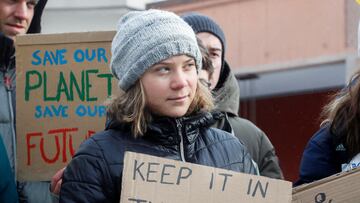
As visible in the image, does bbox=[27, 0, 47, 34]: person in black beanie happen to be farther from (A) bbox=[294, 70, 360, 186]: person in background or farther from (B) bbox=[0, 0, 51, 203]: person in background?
(A) bbox=[294, 70, 360, 186]: person in background

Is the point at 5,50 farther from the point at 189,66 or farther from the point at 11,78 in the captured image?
the point at 189,66

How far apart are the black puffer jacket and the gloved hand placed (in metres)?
0.78

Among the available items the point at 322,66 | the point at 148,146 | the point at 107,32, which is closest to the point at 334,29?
the point at 322,66

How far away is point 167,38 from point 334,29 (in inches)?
274

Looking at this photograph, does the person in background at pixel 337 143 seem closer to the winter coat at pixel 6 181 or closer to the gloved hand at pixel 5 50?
the winter coat at pixel 6 181

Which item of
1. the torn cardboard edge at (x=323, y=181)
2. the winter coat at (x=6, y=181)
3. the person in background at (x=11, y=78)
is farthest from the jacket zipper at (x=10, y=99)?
the torn cardboard edge at (x=323, y=181)

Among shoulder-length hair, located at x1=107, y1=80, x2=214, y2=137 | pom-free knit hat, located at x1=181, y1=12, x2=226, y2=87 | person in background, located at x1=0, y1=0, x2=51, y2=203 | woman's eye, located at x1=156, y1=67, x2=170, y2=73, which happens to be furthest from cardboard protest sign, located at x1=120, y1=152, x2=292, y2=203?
pom-free knit hat, located at x1=181, y1=12, x2=226, y2=87

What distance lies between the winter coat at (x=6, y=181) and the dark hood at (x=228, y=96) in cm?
103

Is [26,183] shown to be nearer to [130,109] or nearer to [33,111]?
[33,111]

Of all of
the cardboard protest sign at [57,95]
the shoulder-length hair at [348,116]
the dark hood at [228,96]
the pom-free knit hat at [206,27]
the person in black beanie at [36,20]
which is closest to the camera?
the shoulder-length hair at [348,116]

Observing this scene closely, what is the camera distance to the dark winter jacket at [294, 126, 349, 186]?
9.41 ft

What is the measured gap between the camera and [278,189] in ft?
7.63

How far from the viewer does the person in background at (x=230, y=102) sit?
358cm

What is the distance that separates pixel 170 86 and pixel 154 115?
0.10 m
